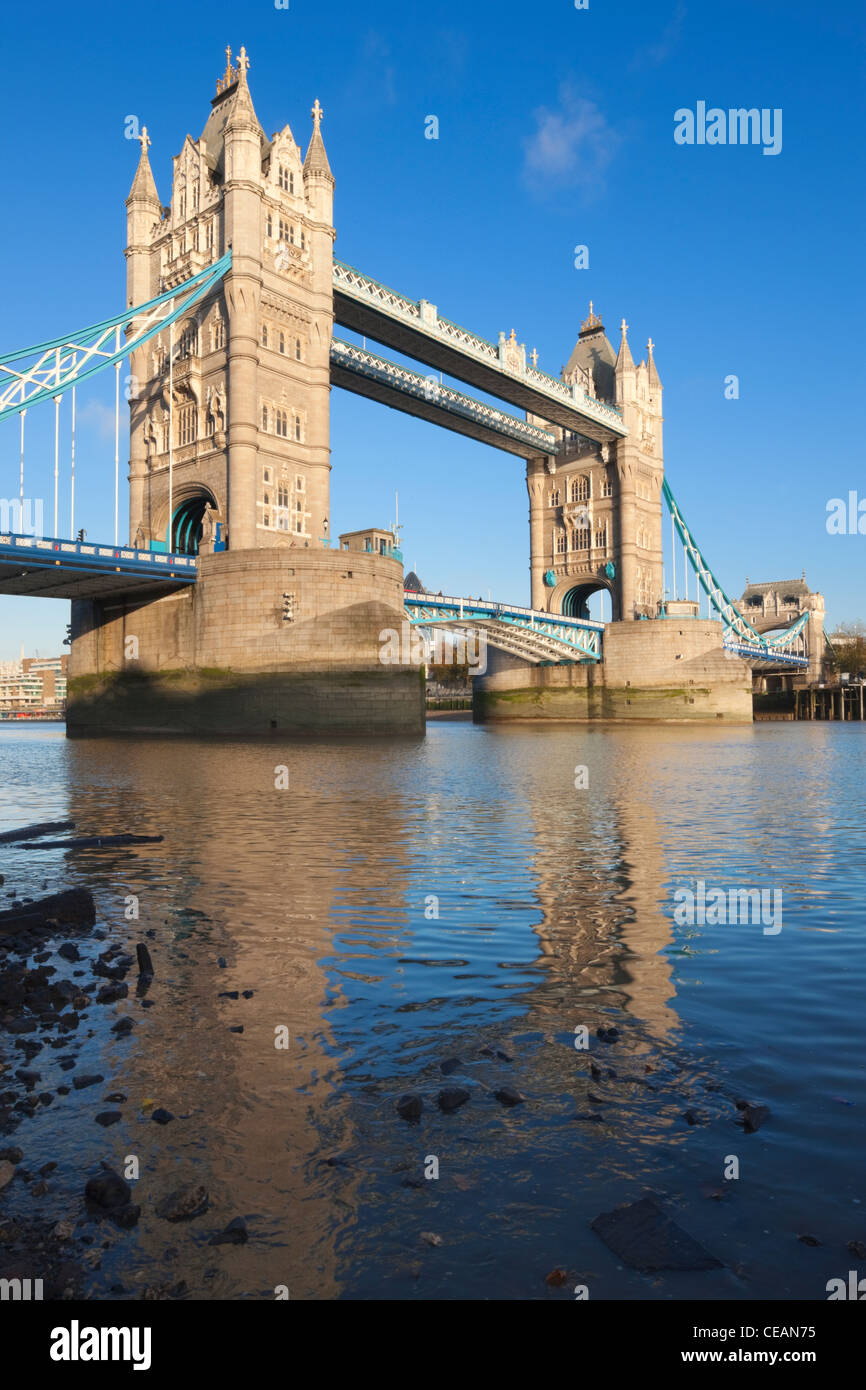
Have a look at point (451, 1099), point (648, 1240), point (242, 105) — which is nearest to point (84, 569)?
point (242, 105)

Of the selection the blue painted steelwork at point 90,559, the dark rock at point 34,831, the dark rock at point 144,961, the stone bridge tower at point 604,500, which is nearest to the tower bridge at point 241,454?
the blue painted steelwork at point 90,559

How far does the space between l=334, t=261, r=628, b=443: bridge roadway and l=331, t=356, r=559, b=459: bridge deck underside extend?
8.95ft

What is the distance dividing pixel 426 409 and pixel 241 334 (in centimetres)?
2473

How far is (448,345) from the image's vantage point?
6009 cm

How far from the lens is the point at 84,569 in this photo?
4066cm

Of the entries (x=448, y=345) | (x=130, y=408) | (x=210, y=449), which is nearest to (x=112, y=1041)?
(x=210, y=449)

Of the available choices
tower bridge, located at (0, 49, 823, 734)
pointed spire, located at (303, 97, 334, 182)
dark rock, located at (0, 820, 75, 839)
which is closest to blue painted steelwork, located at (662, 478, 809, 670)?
tower bridge, located at (0, 49, 823, 734)

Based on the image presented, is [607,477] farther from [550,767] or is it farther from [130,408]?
[550,767]

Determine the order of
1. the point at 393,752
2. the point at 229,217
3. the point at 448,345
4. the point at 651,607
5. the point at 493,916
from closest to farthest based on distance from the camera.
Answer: the point at 493,916, the point at 393,752, the point at 229,217, the point at 448,345, the point at 651,607

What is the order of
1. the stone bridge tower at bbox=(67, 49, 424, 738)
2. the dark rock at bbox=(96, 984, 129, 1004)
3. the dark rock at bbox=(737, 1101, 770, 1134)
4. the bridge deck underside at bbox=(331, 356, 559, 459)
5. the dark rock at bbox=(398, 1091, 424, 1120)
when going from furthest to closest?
the bridge deck underside at bbox=(331, 356, 559, 459)
the stone bridge tower at bbox=(67, 49, 424, 738)
the dark rock at bbox=(96, 984, 129, 1004)
the dark rock at bbox=(398, 1091, 424, 1120)
the dark rock at bbox=(737, 1101, 770, 1134)

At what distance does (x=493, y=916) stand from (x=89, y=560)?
121 feet

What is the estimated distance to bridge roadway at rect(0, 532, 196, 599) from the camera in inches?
1502

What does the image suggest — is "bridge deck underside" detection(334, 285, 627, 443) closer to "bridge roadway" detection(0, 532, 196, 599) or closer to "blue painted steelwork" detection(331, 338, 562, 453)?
"blue painted steelwork" detection(331, 338, 562, 453)

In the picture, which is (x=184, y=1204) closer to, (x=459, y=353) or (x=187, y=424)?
(x=187, y=424)
